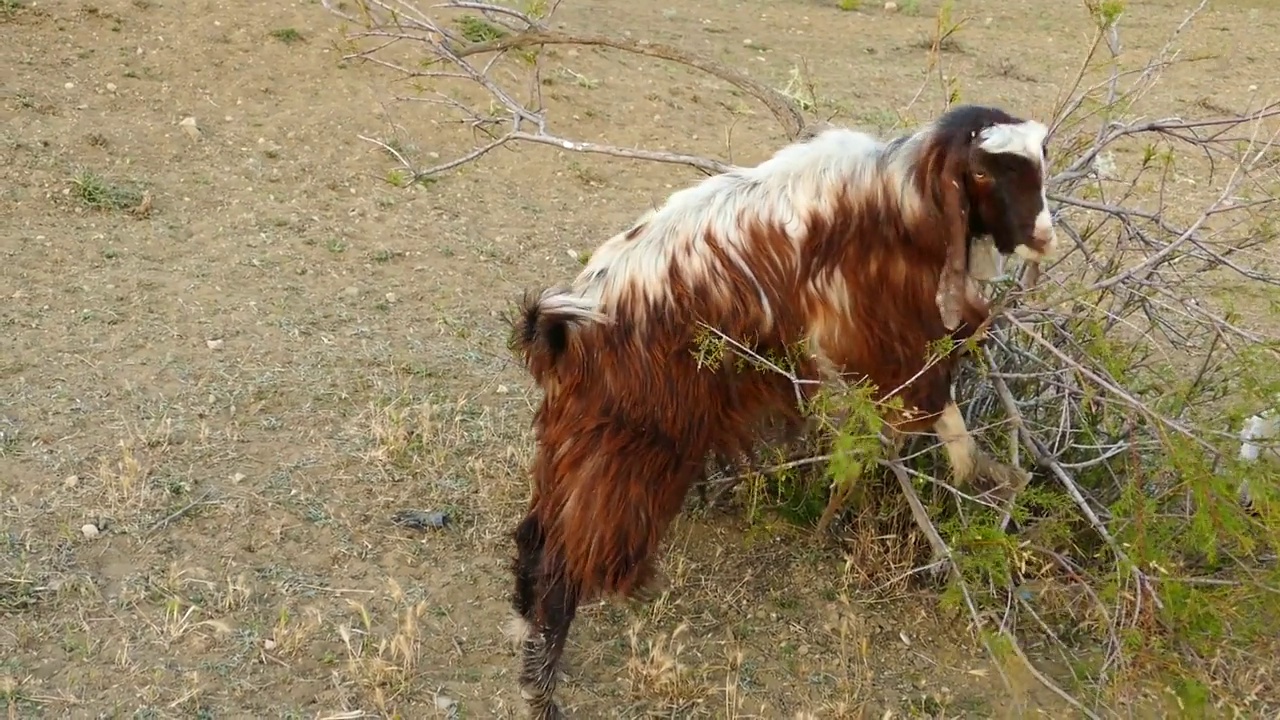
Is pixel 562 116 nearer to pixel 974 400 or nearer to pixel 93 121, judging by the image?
→ pixel 93 121

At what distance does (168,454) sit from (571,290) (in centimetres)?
187

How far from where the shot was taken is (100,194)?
5648mm

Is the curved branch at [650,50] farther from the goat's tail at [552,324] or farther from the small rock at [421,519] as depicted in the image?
the small rock at [421,519]

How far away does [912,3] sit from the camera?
11.7m

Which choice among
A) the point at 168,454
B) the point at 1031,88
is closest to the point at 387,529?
the point at 168,454

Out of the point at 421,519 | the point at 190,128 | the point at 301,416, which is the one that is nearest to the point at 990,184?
the point at 421,519

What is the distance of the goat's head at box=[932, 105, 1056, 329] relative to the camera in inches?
106

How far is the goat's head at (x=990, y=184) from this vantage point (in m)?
2.70

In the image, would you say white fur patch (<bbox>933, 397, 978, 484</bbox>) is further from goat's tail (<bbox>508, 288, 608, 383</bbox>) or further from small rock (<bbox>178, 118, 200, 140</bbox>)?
small rock (<bbox>178, 118, 200, 140</bbox>)

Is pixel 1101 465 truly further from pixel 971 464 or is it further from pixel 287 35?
pixel 287 35

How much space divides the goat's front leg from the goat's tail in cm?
110

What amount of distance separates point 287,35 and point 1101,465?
617cm

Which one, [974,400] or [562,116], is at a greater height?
[974,400]

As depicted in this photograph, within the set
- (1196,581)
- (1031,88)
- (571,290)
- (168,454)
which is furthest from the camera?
(1031,88)
